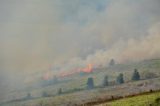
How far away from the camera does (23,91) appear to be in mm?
17047

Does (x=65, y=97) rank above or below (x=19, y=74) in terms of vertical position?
below

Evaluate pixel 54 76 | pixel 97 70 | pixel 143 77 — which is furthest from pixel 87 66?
pixel 143 77

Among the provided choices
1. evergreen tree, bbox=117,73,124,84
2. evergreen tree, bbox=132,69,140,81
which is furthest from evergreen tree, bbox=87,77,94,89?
evergreen tree, bbox=132,69,140,81

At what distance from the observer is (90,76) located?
18.6 m

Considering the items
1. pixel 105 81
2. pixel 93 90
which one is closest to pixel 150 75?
pixel 105 81

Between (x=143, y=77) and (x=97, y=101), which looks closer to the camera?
→ (x=97, y=101)

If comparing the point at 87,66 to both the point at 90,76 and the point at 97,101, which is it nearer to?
the point at 90,76

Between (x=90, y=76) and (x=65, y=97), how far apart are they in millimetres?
2036

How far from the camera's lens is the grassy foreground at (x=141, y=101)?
15.5 meters

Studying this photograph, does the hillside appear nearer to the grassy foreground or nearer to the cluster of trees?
the cluster of trees

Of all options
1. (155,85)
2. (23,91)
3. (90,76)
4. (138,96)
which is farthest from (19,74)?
(155,85)

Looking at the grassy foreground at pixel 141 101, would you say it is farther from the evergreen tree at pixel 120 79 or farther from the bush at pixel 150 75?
the bush at pixel 150 75

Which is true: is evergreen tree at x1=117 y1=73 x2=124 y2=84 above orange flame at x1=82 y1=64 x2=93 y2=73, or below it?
below

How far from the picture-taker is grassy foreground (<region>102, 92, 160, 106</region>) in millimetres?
15506
